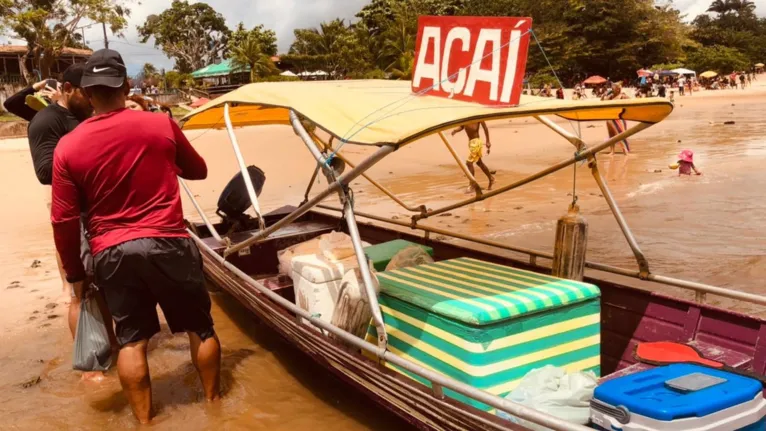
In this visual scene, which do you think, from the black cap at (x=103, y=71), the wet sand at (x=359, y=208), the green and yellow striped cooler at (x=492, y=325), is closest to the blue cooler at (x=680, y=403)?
the green and yellow striped cooler at (x=492, y=325)

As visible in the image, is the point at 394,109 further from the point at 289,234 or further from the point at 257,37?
the point at 257,37

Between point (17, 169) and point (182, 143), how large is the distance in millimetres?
15196

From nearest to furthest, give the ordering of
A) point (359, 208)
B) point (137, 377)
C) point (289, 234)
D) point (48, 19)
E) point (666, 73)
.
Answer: point (137, 377) → point (289, 234) → point (359, 208) → point (48, 19) → point (666, 73)

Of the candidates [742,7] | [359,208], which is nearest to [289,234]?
[359,208]

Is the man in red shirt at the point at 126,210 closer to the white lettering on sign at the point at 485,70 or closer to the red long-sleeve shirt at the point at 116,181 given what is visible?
the red long-sleeve shirt at the point at 116,181

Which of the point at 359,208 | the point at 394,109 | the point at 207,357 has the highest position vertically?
the point at 394,109

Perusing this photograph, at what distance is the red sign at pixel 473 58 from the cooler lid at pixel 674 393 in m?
1.48

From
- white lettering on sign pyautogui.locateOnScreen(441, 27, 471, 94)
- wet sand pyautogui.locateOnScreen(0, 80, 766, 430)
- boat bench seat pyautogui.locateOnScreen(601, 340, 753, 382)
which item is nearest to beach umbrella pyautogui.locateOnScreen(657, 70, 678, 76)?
wet sand pyautogui.locateOnScreen(0, 80, 766, 430)

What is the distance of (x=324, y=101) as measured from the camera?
3.88 metres

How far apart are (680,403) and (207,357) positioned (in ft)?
8.60

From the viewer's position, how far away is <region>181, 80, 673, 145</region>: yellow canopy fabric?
309 cm

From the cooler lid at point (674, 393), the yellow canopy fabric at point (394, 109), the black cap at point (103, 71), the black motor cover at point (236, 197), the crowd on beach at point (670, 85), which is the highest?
the crowd on beach at point (670, 85)

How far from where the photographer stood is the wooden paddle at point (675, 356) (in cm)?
315

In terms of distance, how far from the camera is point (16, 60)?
4206 centimetres
